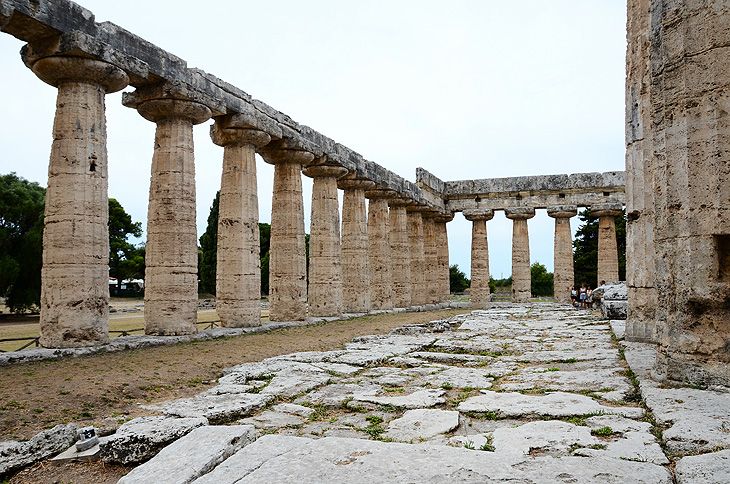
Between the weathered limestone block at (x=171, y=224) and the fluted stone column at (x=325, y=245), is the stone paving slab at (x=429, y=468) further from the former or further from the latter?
the fluted stone column at (x=325, y=245)

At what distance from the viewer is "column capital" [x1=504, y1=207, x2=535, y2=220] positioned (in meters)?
33.2

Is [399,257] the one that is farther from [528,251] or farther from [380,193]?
[528,251]

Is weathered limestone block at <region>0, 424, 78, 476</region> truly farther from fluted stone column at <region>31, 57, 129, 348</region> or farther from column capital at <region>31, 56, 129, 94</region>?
column capital at <region>31, 56, 129, 94</region>

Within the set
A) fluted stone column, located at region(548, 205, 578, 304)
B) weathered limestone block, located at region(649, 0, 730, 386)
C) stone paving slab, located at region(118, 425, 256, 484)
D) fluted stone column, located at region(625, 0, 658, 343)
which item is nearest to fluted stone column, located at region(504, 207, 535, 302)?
fluted stone column, located at region(548, 205, 578, 304)

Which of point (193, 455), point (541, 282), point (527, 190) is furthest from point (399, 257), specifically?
point (541, 282)

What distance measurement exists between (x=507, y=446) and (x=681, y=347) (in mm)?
2978

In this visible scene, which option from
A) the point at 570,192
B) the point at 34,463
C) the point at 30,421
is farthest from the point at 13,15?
the point at 570,192

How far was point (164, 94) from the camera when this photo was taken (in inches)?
536

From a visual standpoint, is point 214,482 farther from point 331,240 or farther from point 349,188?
point 349,188

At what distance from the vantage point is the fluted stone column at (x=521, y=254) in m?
33.2

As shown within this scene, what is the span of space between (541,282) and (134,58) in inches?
2435

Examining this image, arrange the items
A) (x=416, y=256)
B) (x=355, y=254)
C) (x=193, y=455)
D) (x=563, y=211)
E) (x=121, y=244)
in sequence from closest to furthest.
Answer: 1. (x=193, y=455)
2. (x=355, y=254)
3. (x=416, y=256)
4. (x=563, y=211)
5. (x=121, y=244)

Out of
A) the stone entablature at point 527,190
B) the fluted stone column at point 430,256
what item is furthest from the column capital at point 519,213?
the fluted stone column at point 430,256

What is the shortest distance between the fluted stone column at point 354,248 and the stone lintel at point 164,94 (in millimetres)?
10153
